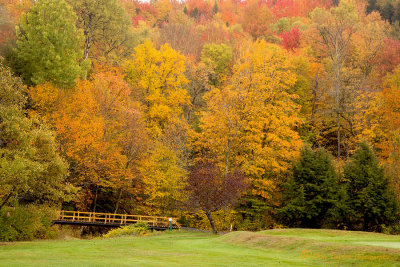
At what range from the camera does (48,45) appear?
37375 mm

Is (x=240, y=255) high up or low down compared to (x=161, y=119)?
down

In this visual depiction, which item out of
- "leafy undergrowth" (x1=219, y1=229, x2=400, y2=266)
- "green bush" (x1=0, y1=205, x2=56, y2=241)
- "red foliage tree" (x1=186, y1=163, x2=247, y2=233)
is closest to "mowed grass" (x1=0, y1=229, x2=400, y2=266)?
"leafy undergrowth" (x1=219, y1=229, x2=400, y2=266)

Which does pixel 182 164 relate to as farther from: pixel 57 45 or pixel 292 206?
pixel 57 45

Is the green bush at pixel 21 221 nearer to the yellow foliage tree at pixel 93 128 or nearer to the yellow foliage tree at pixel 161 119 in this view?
the yellow foliage tree at pixel 93 128

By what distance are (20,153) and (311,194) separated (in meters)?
24.2

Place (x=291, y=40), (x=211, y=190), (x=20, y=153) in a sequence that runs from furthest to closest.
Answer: (x=291, y=40), (x=211, y=190), (x=20, y=153)

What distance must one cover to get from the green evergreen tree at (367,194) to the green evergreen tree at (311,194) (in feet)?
5.19

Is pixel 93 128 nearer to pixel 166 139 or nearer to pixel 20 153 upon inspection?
pixel 166 139

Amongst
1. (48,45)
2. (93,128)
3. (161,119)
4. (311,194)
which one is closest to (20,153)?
(93,128)

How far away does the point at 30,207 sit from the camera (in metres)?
28.5

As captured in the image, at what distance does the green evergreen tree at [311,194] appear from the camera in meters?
36.3

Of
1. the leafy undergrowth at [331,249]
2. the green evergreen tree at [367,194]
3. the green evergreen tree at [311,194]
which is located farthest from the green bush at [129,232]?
the green evergreen tree at [367,194]

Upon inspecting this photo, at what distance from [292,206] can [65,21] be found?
86.1 feet

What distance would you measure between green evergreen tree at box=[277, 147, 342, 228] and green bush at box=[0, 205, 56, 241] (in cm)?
1983
